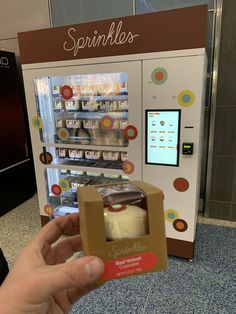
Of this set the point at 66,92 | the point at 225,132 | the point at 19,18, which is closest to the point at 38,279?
the point at 66,92

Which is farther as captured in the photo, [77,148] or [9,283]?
[77,148]

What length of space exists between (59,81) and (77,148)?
2.61 feet

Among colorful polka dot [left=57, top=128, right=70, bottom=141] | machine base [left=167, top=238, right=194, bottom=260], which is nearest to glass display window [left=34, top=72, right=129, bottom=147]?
colorful polka dot [left=57, top=128, right=70, bottom=141]

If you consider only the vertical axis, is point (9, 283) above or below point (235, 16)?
below

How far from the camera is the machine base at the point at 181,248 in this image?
2270 millimetres

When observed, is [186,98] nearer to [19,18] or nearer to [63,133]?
[63,133]

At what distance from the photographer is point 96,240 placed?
0.67 m

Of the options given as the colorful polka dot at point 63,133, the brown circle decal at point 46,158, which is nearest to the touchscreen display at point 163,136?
the colorful polka dot at point 63,133

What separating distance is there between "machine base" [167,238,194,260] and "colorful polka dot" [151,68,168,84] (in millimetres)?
1461

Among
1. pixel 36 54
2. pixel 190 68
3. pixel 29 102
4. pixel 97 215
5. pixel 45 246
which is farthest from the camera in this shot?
pixel 29 102

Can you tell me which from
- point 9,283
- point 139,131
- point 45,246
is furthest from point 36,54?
point 9,283

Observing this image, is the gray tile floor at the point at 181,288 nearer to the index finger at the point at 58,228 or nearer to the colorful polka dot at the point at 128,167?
the colorful polka dot at the point at 128,167

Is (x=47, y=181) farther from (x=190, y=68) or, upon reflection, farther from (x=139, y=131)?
(x=190, y=68)

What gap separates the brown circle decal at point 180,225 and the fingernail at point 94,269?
1.71 meters
